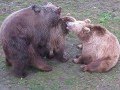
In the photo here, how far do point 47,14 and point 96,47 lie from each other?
100 centimetres

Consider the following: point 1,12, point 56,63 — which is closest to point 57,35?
point 56,63

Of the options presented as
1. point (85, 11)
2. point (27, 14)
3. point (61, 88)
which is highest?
point (27, 14)

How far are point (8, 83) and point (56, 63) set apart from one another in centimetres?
100

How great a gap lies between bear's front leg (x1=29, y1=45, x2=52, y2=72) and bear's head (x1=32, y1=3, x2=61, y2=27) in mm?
511

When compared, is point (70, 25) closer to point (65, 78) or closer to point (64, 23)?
point (64, 23)

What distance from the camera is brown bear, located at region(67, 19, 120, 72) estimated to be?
632 cm

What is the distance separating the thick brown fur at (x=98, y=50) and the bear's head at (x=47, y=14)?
0.50m

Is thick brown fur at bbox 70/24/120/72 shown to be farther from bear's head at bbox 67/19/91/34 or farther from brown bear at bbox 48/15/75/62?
brown bear at bbox 48/15/75/62

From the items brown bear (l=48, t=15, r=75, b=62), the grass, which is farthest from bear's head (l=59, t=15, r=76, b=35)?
the grass

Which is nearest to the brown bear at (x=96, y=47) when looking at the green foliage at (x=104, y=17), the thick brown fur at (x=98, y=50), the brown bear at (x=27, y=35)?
the thick brown fur at (x=98, y=50)

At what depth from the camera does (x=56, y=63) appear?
673 centimetres

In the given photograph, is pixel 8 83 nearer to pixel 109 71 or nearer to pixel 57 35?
pixel 57 35

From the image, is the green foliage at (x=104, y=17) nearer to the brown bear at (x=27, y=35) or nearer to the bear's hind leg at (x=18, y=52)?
the brown bear at (x=27, y=35)

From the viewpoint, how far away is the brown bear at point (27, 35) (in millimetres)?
6004
